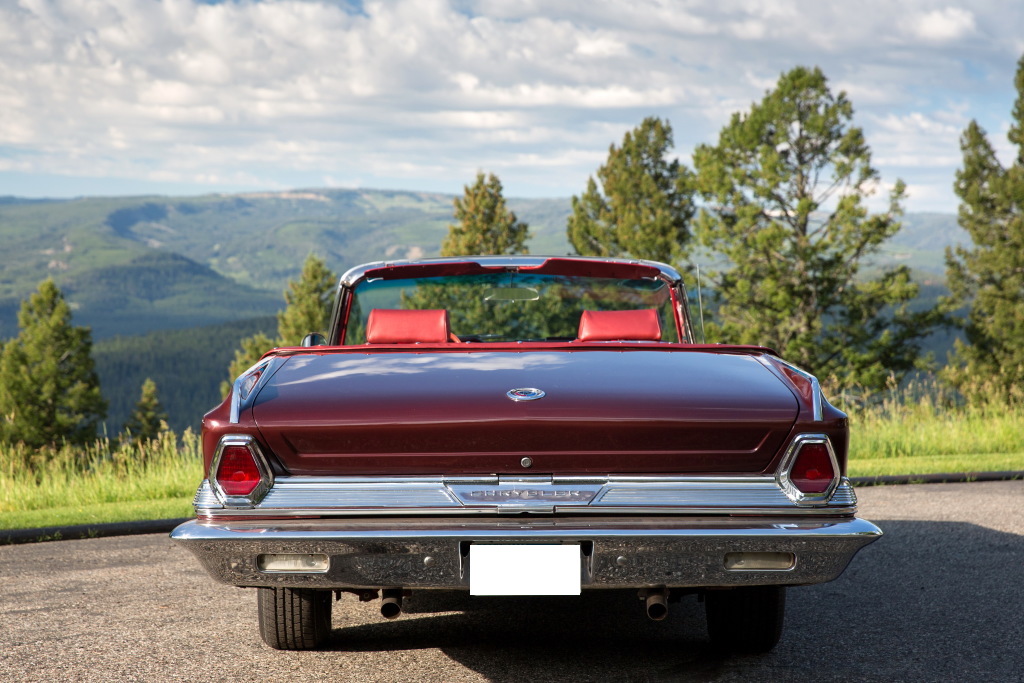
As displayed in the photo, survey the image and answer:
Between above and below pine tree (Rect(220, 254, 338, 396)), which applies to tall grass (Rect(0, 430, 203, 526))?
above

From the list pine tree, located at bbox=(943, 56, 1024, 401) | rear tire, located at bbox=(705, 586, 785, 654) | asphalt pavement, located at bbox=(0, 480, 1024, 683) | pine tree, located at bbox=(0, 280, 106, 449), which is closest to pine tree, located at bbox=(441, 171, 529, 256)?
pine tree, located at bbox=(943, 56, 1024, 401)

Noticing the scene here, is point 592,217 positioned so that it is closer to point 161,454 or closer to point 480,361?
point 161,454

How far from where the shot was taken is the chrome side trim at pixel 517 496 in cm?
310

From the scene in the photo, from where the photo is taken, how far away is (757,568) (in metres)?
3.09

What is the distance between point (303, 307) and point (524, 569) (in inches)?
2382

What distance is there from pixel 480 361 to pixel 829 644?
6.14 feet

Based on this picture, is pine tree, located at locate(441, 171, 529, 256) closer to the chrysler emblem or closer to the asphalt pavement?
the asphalt pavement

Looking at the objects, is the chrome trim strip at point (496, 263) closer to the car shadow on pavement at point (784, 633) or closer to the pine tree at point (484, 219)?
the car shadow on pavement at point (784, 633)

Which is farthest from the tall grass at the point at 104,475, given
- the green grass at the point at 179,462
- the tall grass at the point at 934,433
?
the tall grass at the point at 934,433

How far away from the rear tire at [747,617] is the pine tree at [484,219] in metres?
37.5

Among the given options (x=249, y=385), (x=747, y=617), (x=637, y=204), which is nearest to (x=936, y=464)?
(x=747, y=617)

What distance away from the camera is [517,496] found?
3.12m

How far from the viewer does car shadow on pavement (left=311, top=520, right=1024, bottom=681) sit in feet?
12.2

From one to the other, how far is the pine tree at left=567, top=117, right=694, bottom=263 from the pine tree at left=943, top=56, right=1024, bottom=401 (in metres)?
11.9
